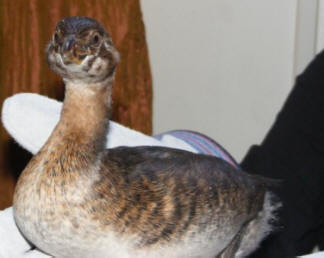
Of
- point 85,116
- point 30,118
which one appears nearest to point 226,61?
point 30,118

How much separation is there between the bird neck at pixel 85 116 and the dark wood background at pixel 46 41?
423mm

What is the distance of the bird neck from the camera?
2.55 feet

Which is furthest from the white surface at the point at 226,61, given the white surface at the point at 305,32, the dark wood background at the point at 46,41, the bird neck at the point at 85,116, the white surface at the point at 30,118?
the bird neck at the point at 85,116

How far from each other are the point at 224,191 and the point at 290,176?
0.46 meters

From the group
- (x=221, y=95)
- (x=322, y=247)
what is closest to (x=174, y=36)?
(x=221, y=95)

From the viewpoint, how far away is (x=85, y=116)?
80 cm

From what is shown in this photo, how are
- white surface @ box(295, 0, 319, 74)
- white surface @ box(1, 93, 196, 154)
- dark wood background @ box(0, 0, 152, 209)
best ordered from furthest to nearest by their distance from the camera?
white surface @ box(295, 0, 319, 74) < dark wood background @ box(0, 0, 152, 209) < white surface @ box(1, 93, 196, 154)

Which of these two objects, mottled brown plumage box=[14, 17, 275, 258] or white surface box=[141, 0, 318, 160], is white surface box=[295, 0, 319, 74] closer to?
white surface box=[141, 0, 318, 160]

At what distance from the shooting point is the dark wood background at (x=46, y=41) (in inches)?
47.2

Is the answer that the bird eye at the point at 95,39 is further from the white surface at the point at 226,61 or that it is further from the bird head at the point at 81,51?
the white surface at the point at 226,61

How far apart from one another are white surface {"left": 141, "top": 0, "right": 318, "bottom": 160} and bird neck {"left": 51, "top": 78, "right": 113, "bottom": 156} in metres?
0.74

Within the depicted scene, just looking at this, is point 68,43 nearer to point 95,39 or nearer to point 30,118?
point 95,39

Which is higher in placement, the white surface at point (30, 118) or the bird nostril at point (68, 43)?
the bird nostril at point (68, 43)

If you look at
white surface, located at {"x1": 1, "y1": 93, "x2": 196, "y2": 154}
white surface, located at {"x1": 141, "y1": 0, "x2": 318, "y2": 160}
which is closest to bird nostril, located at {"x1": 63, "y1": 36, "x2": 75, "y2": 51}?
white surface, located at {"x1": 1, "y1": 93, "x2": 196, "y2": 154}
